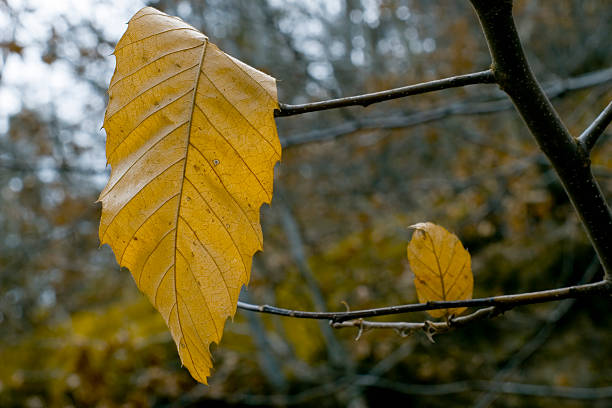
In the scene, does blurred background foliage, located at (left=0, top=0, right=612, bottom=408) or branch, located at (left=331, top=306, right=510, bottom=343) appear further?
blurred background foliage, located at (left=0, top=0, right=612, bottom=408)

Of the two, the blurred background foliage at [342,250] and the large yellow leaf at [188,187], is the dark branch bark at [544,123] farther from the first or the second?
the blurred background foliage at [342,250]

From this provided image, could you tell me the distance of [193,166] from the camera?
1.17 ft

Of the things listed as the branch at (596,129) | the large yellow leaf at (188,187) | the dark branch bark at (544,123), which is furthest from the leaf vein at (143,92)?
the branch at (596,129)

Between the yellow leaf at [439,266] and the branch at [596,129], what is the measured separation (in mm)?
150

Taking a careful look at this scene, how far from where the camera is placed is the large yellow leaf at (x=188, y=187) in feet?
1.16

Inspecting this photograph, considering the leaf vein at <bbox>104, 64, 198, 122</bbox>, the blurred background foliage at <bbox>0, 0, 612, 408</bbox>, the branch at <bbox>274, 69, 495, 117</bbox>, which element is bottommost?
→ the blurred background foliage at <bbox>0, 0, 612, 408</bbox>

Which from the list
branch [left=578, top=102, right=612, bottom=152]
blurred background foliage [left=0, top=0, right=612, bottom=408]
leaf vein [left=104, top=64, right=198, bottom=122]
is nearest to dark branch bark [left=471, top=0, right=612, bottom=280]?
branch [left=578, top=102, right=612, bottom=152]

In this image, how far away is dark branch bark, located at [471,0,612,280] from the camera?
336 millimetres

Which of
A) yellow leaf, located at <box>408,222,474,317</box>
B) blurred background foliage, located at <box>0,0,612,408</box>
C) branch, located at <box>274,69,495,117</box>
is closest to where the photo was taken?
branch, located at <box>274,69,495,117</box>

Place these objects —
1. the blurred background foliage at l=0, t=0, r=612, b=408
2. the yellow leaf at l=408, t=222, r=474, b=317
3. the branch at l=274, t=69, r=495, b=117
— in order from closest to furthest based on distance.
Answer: the branch at l=274, t=69, r=495, b=117
the yellow leaf at l=408, t=222, r=474, b=317
the blurred background foliage at l=0, t=0, r=612, b=408

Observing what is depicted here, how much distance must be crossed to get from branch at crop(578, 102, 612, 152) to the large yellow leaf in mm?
282

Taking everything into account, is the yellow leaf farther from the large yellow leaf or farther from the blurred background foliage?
the blurred background foliage

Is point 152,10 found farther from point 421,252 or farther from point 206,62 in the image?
point 421,252

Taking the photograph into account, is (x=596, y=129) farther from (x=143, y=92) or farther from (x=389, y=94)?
(x=143, y=92)
